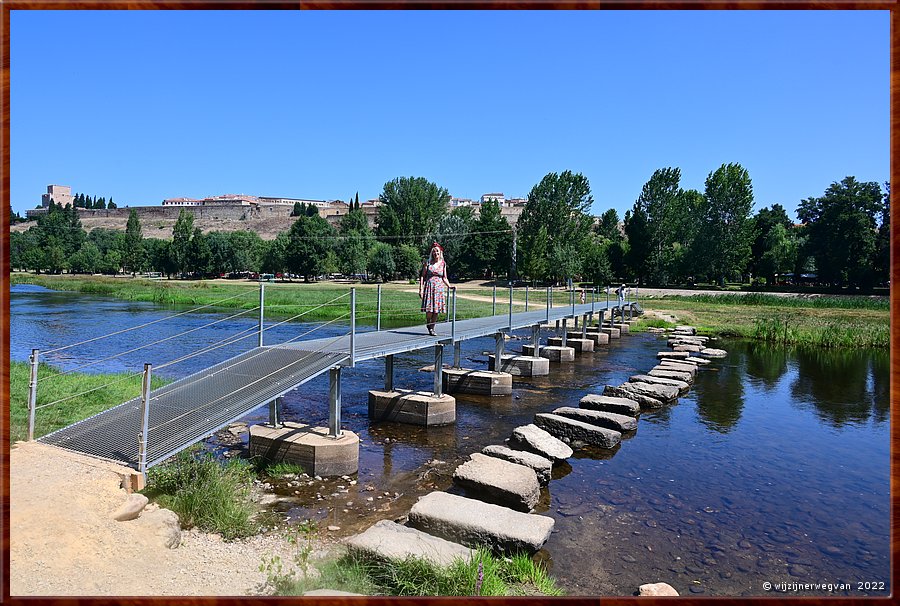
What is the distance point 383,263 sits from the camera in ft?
224

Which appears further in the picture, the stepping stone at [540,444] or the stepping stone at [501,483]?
the stepping stone at [540,444]

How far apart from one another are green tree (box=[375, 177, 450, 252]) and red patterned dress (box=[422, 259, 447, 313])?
6307cm

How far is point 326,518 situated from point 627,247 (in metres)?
67.2

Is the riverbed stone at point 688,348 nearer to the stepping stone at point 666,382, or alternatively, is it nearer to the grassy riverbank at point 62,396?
the stepping stone at point 666,382

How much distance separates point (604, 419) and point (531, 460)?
3.49m

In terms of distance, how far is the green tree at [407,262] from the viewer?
67312 mm

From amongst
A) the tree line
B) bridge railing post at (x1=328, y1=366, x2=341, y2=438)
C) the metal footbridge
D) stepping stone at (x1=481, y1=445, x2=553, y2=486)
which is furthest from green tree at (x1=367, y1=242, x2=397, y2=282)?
stepping stone at (x1=481, y1=445, x2=553, y2=486)

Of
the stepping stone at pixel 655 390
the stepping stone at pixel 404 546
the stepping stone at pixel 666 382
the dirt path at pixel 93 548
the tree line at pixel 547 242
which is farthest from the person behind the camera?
the tree line at pixel 547 242

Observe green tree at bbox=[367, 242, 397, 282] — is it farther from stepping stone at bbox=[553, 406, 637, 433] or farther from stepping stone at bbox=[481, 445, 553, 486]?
stepping stone at bbox=[481, 445, 553, 486]

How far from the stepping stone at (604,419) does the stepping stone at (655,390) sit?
2664 millimetres

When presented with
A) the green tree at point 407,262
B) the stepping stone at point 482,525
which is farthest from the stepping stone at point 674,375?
the green tree at point 407,262

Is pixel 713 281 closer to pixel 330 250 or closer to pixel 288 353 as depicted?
pixel 330 250

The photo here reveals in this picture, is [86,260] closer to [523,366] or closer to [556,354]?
[556,354]

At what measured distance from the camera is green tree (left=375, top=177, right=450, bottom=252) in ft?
248
